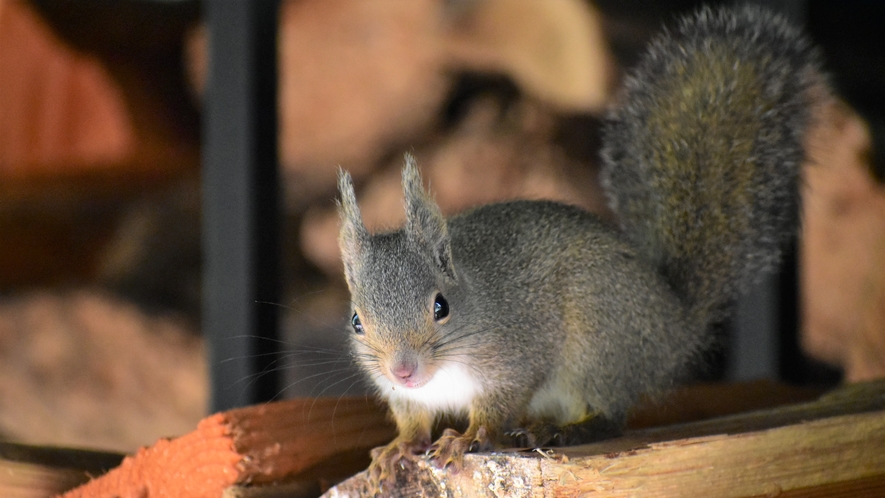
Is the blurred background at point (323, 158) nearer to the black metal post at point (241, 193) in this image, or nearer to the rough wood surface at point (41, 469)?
the black metal post at point (241, 193)

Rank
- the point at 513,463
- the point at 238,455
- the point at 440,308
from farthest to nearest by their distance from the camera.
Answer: the point at 440,308, the point at 238,455, the point at 513,463

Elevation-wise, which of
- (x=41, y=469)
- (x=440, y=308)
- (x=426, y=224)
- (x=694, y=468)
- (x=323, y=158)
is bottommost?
Result: (x=694, y=468)

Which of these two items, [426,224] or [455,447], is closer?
[455,447]

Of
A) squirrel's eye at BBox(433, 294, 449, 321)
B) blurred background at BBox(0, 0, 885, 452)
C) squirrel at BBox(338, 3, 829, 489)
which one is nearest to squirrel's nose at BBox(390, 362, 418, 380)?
squirrel at BBox(338, 3, 829, 489)

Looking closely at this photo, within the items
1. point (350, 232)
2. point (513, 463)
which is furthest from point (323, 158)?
point (513, 463)

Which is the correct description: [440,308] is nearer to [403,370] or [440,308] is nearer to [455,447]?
[403,370]

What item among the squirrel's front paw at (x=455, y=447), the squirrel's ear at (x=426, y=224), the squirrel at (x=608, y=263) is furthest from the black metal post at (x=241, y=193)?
the squirrel's front paw at (x=455, y=447)
